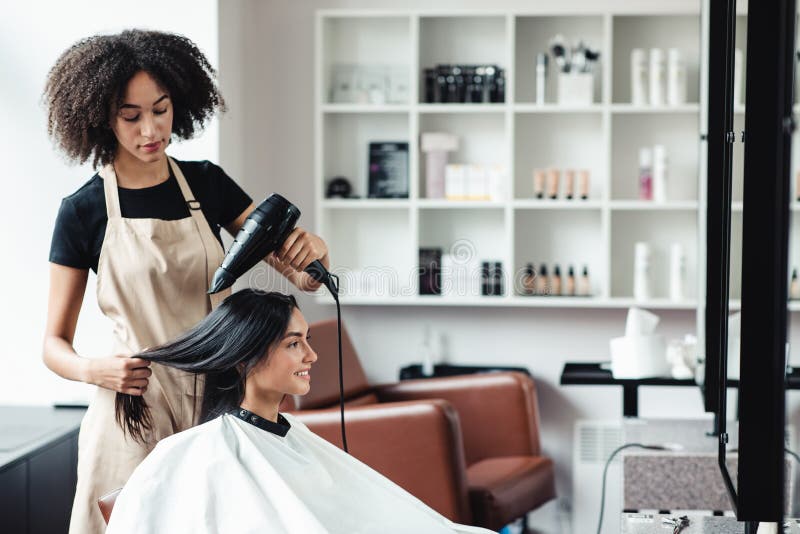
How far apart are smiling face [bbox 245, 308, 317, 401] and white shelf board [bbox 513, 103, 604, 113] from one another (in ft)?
7.22

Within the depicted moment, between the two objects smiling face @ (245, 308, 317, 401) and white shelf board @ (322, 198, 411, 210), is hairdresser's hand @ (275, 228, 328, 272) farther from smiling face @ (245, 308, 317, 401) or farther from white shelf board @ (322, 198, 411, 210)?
white shelf board @ (322, 198, 411, 210)

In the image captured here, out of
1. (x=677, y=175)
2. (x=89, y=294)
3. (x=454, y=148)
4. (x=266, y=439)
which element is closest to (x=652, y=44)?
(x=677, y=175)

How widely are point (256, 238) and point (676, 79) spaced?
242cm

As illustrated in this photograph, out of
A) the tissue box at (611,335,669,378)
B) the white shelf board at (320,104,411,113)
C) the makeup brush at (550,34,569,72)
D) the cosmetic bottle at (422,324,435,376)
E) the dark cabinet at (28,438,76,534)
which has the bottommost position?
the dark cabinet at (28,438,76,534)

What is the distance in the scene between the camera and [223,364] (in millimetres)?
1627

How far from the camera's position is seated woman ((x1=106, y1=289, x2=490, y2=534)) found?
4.95 feet

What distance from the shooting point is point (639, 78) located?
3645 mm

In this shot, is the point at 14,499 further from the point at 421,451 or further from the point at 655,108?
the point at 655,108

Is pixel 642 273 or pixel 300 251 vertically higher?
pixel 300 251

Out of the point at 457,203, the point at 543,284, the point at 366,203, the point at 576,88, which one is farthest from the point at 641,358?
the point at 366,203

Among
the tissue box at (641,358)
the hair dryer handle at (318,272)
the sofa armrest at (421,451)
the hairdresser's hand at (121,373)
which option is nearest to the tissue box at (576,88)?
the tissue box at (641,358)

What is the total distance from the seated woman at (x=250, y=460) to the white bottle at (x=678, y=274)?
217 cm

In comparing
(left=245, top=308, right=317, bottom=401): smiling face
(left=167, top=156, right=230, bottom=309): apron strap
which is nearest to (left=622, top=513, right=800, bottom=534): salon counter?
(left=245, top=308, right=317, bottom=401): smiling face

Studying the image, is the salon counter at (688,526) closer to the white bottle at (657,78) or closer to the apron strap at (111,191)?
the apron strap at (111,191)
